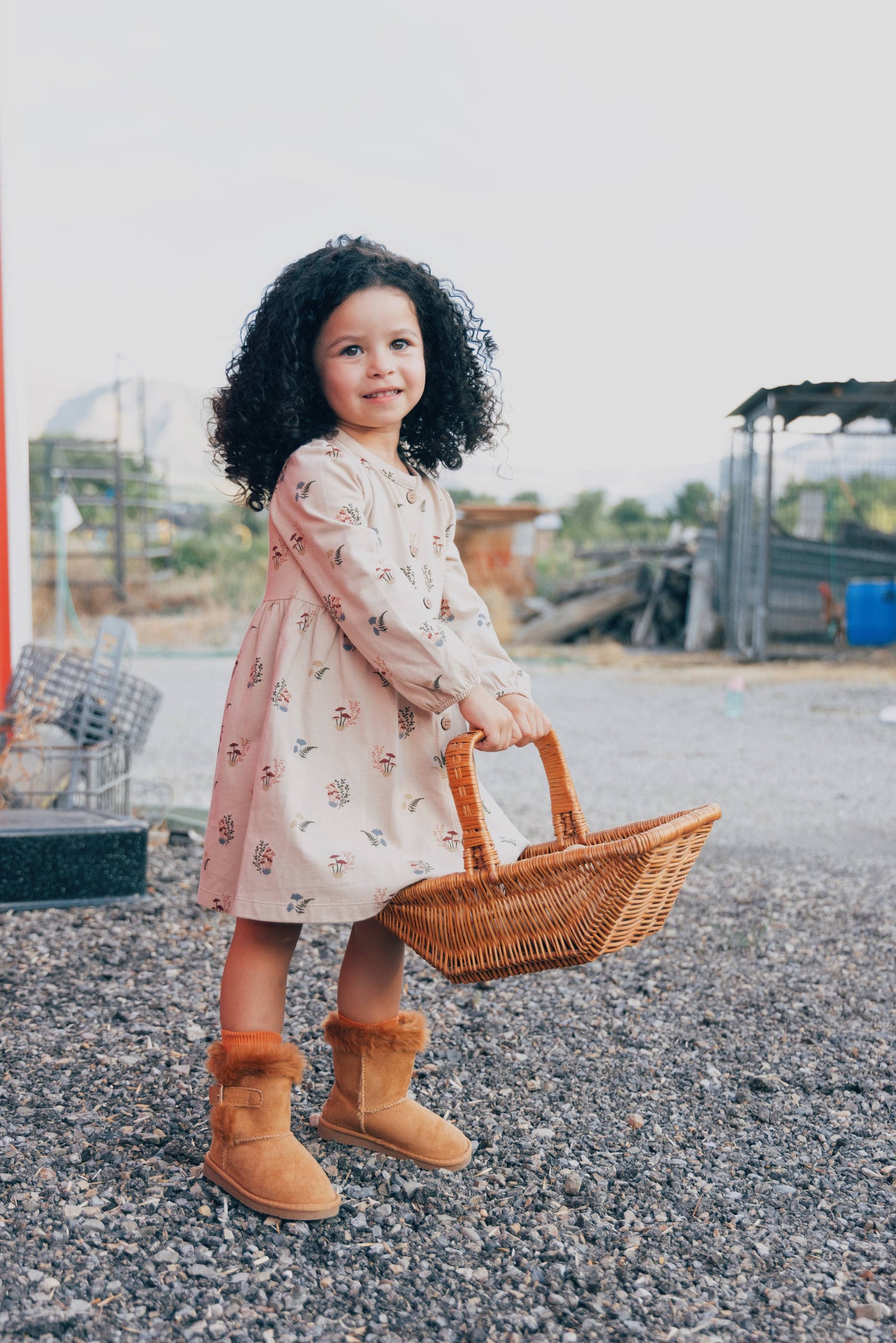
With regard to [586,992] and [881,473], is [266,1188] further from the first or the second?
[881,473]

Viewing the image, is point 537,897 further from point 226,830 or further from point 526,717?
point 226,830

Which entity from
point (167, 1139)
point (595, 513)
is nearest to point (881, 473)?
point (167, 1139)

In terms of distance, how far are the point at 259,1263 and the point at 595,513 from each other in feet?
80.8

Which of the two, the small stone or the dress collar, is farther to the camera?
the dress collar

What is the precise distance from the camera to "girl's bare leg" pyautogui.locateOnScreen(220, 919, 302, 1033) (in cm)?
156

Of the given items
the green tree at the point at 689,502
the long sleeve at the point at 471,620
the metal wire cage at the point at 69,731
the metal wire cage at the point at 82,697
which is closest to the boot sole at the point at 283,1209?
the long sleeve at the point at 471,620

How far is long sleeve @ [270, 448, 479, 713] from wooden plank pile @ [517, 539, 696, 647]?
10211mm

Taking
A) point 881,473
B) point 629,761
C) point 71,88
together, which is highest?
point 71,88

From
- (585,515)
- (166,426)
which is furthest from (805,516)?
(166,426)

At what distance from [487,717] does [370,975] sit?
1.47 feet

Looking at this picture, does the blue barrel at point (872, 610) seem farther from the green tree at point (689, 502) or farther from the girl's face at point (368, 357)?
the girl's face at point (368, 357)

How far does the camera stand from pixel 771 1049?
2.16 m

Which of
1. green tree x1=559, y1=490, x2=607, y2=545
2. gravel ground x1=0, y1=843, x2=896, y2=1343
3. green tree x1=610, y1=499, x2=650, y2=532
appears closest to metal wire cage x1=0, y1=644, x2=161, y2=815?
gravel ground x1=0, y1=843, x2=896, y2=1343

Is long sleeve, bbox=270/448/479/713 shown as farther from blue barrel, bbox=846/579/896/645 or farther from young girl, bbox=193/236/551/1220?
blue barrel, bbox=846/579/896/645
